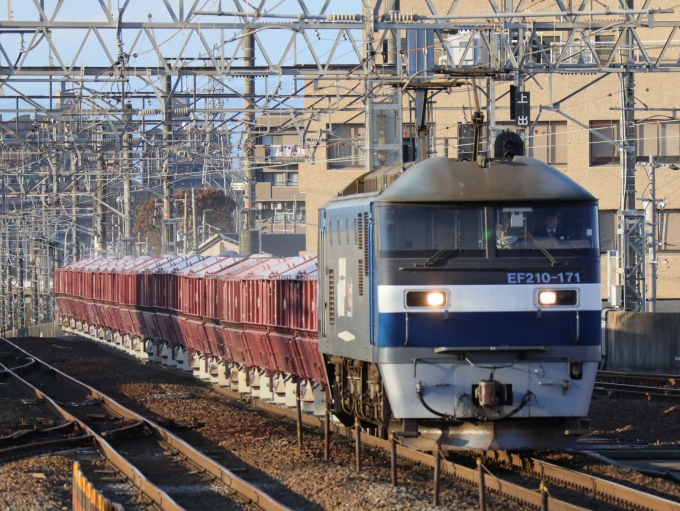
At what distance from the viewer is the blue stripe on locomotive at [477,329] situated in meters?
11.2

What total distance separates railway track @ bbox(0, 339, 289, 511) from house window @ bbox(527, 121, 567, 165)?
27951 mm

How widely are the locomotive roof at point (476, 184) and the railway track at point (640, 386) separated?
875cm

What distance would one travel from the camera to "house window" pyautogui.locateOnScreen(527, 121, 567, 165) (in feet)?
152

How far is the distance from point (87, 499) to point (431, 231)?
423 cm

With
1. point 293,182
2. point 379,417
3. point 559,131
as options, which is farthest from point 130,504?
point 293,182

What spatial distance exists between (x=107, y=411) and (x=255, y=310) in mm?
3219

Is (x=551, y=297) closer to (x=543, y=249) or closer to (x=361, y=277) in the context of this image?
(x=543, y=249)

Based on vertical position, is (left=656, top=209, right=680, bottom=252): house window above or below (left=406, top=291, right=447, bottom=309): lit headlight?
above

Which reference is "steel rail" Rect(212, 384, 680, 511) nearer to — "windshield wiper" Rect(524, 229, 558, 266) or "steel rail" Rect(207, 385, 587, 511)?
"steel rail" Rect(207, 385, 587, 511)

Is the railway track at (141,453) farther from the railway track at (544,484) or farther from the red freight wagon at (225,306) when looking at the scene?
the red freight wagon at (225,306)

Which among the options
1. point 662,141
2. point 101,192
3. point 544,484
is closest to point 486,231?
point 544,484

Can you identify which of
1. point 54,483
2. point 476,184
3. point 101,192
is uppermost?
point 101,192

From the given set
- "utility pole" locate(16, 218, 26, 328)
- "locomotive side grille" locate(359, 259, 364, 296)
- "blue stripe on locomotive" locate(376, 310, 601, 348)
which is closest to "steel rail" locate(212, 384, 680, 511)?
"blue stripe on locomotive" locate(376, 310, 601, 348)

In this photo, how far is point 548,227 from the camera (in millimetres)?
11477
